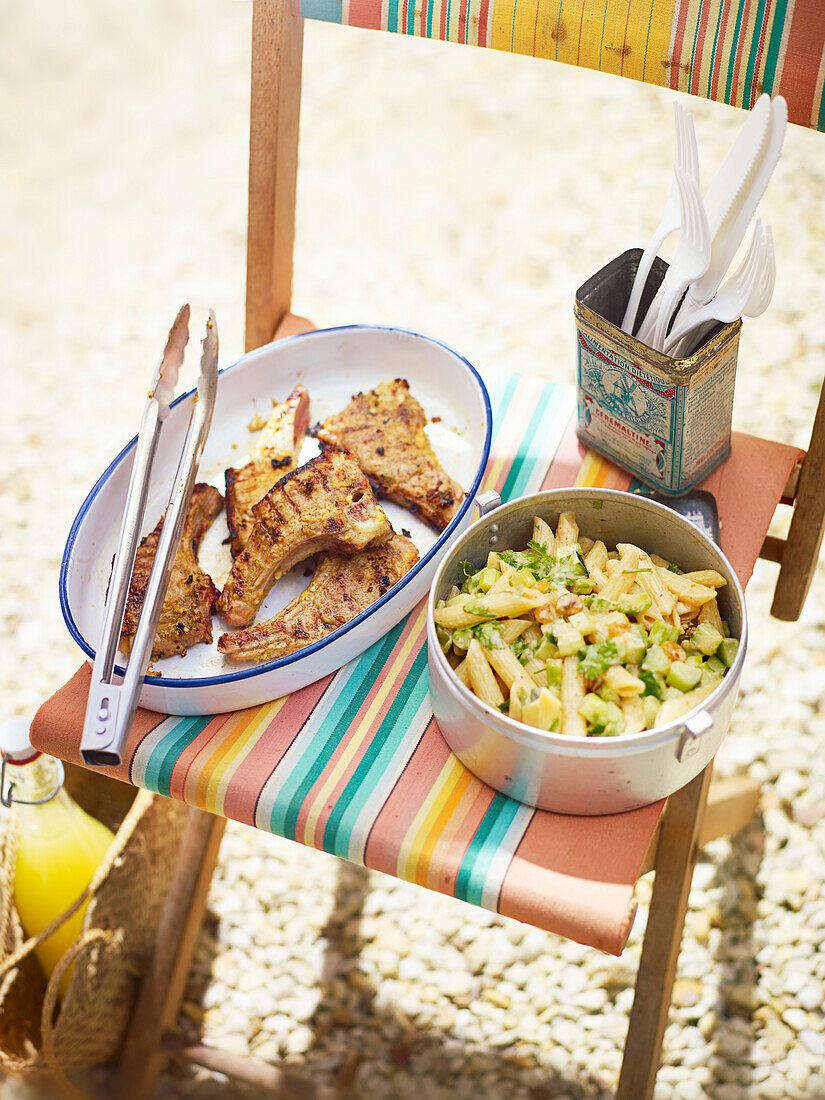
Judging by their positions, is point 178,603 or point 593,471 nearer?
point 178,603

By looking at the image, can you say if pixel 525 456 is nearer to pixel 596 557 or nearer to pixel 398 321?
pixel 596 557

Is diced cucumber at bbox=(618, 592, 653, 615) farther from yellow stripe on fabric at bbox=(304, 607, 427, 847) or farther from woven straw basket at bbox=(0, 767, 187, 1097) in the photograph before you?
woven straw basket at bbox=(0, 767, 187, 1097)

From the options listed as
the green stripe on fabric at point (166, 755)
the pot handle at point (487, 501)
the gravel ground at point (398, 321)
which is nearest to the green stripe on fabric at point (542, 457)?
the pot handle at point (487, 501)

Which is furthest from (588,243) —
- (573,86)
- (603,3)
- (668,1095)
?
(668,1095)

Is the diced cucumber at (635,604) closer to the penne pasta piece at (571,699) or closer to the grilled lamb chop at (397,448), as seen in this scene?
the penne pasta piece at (571,699)

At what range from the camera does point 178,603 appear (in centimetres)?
101

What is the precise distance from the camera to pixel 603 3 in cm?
110

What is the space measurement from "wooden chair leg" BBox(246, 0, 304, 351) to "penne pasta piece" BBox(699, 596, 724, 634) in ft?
2.37

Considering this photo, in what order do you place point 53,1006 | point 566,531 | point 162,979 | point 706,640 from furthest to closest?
point 162,979
point 53,1006
point 566,531
point 706,640

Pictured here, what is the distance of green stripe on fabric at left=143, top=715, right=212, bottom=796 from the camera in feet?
3.18

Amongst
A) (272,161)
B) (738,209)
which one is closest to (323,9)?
(272,161)

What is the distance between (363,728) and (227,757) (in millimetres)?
130

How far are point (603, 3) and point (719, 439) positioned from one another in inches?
18.8

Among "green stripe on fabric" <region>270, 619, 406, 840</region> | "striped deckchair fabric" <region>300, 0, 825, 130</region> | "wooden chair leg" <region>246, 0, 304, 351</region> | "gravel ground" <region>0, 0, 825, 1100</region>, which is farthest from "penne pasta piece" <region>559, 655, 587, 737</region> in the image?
"gravel ground" <region>0, 0, 825, 1100</region>
